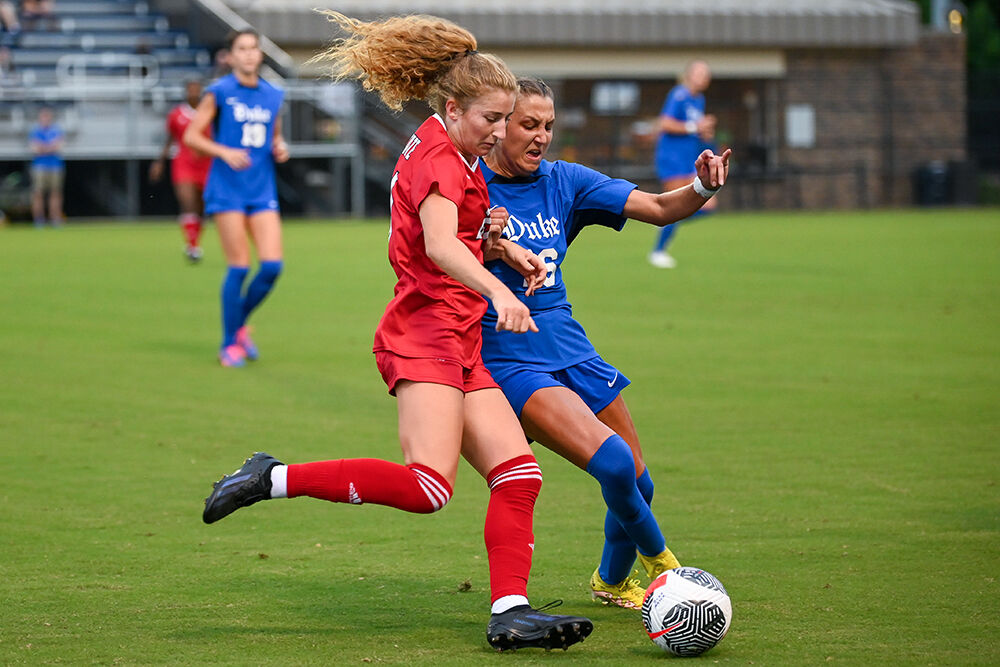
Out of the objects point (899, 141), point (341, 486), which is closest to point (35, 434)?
point (341, 486)

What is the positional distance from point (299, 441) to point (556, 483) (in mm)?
1514

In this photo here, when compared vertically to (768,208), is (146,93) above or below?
above

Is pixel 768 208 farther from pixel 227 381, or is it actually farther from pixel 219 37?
pixel 227 381

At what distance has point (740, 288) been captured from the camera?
601 inches

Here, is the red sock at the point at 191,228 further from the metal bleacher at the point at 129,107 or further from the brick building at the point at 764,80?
the brick building at the point at 764,80

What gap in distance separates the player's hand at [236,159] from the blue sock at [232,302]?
0.74 m

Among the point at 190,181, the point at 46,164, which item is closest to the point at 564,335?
the point at 190,181

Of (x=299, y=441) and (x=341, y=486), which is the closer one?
(x=341, y=486)

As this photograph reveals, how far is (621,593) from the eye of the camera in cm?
485

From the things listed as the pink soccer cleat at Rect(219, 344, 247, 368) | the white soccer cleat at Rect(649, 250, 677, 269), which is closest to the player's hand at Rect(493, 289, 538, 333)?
the pink soccer cleat at Rect(219, 344, 247, 368)

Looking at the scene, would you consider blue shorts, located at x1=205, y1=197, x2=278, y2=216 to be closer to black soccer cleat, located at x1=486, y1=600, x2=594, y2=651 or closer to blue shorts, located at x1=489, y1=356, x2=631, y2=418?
blue shorts, located at x1=489, y1=356, x2=631, y2=418

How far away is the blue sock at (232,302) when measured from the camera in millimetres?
10281

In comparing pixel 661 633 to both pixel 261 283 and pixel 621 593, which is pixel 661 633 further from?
pixel 261 283

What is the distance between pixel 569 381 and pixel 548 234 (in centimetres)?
49
